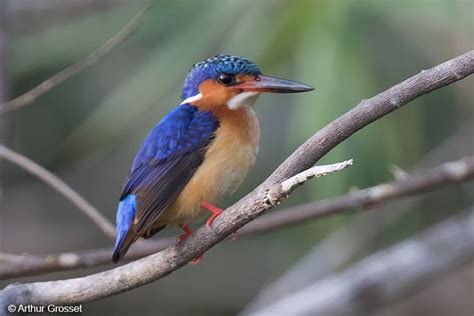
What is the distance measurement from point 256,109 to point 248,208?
2339mm

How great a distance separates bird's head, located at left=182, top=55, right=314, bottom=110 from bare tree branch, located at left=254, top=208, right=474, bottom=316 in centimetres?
144

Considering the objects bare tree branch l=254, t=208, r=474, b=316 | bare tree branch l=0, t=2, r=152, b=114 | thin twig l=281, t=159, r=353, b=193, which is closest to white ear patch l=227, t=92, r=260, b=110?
bare tree branch l=0, t=2, r=152, b=114

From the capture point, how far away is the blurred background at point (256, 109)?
12.1 ft

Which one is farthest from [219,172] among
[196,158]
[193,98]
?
[193,98]

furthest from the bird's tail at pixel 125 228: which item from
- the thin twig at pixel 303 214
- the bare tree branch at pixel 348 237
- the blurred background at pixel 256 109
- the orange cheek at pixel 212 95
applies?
the bare tree branch at pixel 348 237

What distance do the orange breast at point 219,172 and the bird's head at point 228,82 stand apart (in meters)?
0.15

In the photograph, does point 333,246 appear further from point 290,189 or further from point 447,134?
point 290,189

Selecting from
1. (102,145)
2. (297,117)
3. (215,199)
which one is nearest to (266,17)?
(297,117)

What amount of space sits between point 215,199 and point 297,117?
1152 mm

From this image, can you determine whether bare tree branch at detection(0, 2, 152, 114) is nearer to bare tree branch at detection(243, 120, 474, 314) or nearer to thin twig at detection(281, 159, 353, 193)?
thin twig at detection(281, 159, 353, 193)

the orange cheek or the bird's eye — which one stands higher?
the bird's eye

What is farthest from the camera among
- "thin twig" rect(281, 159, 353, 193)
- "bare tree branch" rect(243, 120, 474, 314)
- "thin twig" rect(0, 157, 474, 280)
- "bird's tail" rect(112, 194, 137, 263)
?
"bare tree branch" rect(243, 120, 474, 314)

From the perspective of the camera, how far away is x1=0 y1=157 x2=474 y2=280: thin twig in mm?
2994

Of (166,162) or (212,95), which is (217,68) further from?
(166,162)
